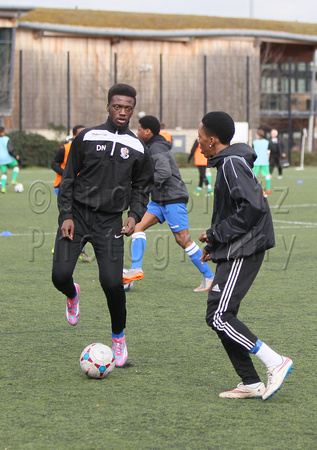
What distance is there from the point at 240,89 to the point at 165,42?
21.4ft

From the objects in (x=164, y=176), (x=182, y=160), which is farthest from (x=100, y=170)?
(x=182, y=160)

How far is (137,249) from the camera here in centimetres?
921

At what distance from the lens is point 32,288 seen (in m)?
9.23

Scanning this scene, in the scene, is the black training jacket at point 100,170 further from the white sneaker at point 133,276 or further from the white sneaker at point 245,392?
the white sneaker at point 133,276

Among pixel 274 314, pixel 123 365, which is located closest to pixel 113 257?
pixel 123 365

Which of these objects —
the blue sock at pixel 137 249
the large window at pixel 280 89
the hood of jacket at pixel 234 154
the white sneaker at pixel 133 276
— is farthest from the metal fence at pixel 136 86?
the hood of jacket at pixel 234 154

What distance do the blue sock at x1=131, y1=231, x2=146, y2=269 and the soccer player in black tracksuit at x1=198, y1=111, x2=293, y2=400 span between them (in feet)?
13.3

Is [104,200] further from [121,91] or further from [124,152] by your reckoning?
[121,91]

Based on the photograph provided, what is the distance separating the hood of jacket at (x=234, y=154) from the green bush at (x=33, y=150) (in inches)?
1629

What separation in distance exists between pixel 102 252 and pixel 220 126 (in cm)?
141

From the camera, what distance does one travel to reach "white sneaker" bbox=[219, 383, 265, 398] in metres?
5.04

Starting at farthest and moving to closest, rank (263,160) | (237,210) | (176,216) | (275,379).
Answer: (263,160) → (176,216) → (275,379) → (237,210)

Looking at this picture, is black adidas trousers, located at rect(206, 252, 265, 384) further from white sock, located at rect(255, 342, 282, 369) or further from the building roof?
the building roof

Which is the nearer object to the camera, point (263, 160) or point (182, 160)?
point (263, 160)
